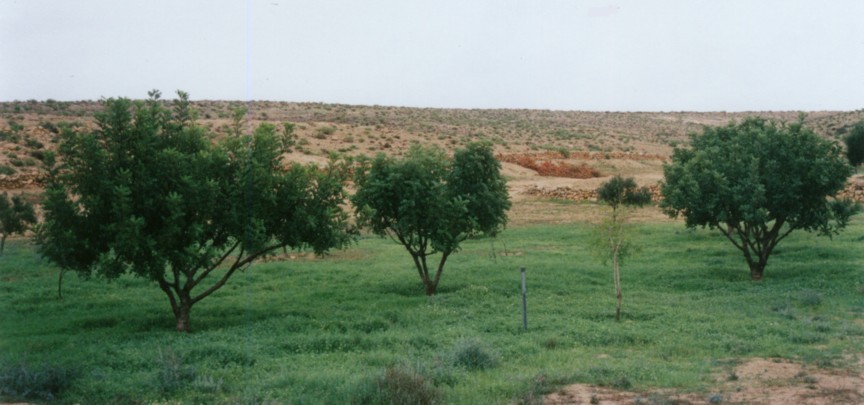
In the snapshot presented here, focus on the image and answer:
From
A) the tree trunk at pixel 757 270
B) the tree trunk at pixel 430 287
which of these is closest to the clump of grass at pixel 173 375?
the tree trunk at pixel 430 287

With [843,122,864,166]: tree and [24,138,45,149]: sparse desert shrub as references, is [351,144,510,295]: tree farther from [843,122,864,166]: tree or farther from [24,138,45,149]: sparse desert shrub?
[843,122,864,166]: tree

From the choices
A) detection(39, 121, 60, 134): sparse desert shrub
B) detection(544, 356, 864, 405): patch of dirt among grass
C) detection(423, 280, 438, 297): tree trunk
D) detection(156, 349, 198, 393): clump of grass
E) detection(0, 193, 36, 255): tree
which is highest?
detection(39, 121, 60, 134): sparse desert shrub

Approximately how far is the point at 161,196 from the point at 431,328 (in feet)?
20.8

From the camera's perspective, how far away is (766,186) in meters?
22.7

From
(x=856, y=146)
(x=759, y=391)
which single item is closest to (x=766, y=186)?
(x=759, y=391)

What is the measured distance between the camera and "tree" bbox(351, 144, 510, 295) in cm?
1948

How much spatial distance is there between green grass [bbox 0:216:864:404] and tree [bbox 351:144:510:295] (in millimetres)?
1774

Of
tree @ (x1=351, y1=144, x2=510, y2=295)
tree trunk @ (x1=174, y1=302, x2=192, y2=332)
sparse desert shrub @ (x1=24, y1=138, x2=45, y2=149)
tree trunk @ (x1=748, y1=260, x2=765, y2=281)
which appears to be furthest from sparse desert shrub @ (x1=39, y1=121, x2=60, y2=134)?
tree trunk @ (x1=748, y1=260, x2=765, y2=281)

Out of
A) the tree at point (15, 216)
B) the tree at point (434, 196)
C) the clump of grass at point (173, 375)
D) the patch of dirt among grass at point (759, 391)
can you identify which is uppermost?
the tree at point (434, 196)

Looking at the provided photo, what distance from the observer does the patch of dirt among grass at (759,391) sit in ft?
33.7

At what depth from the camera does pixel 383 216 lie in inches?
789

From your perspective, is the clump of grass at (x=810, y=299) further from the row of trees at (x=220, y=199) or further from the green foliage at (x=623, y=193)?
the green foliage at (x=623, y=193)

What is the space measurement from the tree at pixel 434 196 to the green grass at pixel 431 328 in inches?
69.8

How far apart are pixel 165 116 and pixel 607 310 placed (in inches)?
435
